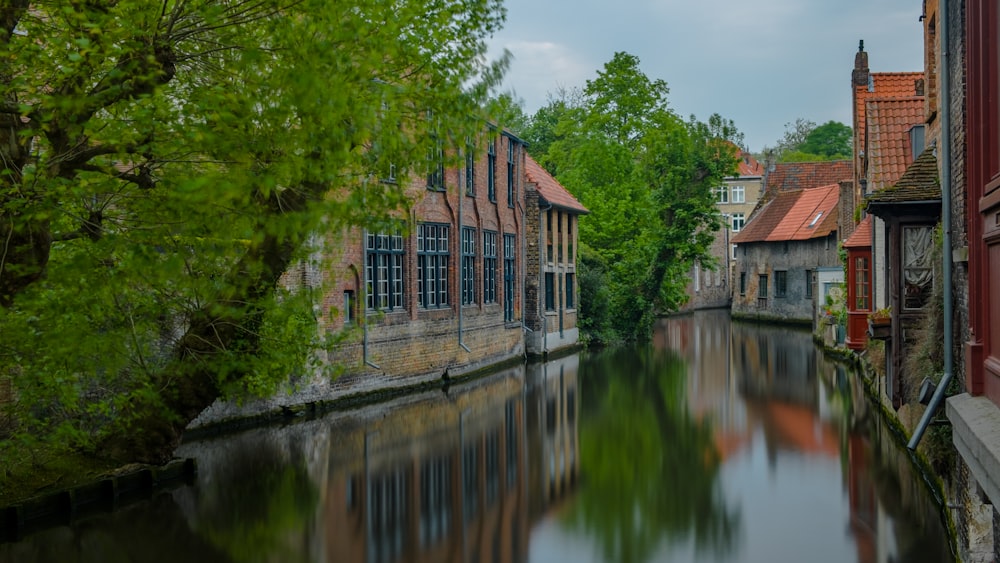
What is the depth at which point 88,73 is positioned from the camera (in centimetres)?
736

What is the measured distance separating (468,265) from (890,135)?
10768 mm

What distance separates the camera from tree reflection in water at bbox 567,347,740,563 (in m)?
11.0

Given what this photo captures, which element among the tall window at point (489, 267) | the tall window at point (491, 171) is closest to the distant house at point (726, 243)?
the tall window at point (489, 267)

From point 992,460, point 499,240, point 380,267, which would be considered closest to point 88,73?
point 992,460

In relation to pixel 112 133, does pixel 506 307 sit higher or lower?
lower

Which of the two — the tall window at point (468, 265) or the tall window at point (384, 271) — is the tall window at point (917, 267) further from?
the tall window at point (468, 265)

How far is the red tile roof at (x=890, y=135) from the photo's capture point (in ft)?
66.4

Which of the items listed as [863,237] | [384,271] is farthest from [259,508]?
[863,237]

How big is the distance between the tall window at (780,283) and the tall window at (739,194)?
19.6m

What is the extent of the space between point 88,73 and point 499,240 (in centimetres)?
2153

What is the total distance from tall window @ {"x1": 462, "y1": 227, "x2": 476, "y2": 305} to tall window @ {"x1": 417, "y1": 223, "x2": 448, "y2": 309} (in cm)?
101

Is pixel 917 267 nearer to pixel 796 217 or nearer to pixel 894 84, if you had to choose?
pixel 894 84

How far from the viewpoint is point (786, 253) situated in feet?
156

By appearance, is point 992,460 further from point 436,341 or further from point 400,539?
point 436,341
